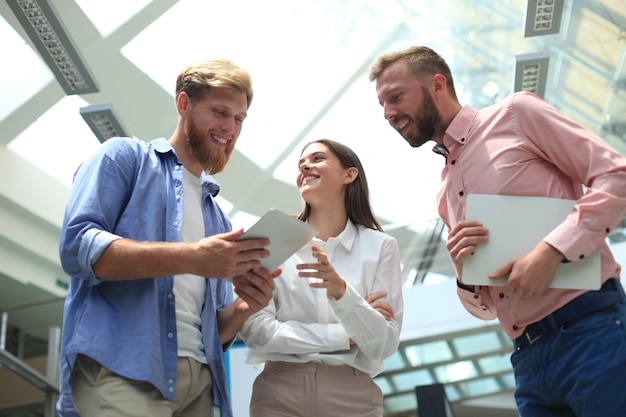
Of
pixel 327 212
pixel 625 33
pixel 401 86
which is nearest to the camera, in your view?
pixel 401 86

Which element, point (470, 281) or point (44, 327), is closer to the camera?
point (470, 281)

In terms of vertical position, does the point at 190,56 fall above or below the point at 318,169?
above

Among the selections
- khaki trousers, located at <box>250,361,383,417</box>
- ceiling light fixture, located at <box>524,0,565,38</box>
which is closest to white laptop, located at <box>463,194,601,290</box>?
khaki trousers, located at <box>250,361,383,417</box>

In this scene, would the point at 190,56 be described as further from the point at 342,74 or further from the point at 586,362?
the point at 586,362

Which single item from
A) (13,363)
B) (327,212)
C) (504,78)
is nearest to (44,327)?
(13,363)

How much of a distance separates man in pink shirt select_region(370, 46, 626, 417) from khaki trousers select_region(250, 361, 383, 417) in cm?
47

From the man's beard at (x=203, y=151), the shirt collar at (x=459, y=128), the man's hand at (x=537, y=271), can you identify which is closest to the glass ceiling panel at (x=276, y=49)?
the man's beard at (x=203, y=151)

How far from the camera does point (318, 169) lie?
118 inches

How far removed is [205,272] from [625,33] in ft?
19.4

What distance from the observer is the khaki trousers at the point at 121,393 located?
2.02 meters

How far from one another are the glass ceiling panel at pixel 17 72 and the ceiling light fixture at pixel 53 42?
0.73 meters

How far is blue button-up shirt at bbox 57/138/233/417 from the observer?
6.81 ft

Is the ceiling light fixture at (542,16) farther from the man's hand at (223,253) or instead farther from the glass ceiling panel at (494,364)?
the glass ceiling panel at (494,364)

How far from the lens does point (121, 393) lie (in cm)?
202
